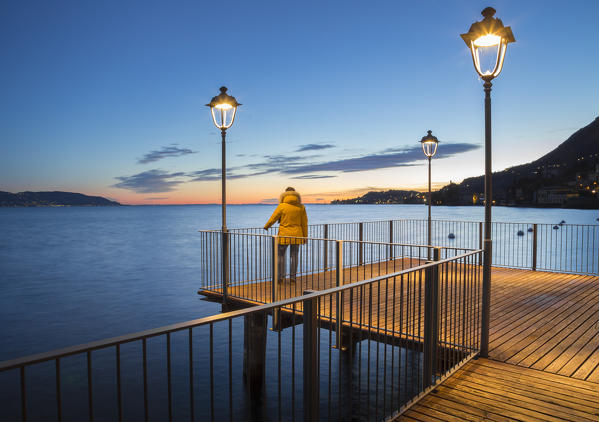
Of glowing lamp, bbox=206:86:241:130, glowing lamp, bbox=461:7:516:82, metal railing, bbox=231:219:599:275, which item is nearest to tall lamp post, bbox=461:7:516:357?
glowing lamp, bbox=461:7:516:82

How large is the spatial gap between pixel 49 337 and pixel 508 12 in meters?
30.0

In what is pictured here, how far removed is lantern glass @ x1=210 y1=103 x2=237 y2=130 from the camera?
28.2ft

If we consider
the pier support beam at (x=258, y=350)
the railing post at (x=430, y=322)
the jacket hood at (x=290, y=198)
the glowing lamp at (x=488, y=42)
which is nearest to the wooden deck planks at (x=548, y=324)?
the railing post at (x=430, y=322)

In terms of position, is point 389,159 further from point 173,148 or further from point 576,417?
point 576,417

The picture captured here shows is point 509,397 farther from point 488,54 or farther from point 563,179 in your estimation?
point 563,179

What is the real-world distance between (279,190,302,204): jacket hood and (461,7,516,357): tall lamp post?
4577 mm

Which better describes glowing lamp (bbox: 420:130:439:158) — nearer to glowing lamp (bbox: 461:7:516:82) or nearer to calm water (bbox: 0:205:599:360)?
glowing lamp (bbox: 461:7:516:82)

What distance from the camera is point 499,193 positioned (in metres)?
159

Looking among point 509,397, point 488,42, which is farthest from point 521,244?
point 509,397

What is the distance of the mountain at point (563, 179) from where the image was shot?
111m

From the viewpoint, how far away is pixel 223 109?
857cm

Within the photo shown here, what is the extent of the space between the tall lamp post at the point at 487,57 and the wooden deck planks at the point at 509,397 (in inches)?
25.5

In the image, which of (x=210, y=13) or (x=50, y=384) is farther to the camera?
(x=210, y=13)

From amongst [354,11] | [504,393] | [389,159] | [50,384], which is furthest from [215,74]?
[504,393]
